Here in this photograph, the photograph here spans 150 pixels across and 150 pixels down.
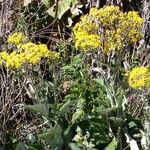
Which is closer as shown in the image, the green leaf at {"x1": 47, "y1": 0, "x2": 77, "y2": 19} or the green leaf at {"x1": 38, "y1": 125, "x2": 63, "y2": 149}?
the green leaf at {"x1": 38, "y1": 125, "x2": 63, "y2": 149}

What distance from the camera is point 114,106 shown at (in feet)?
12.7

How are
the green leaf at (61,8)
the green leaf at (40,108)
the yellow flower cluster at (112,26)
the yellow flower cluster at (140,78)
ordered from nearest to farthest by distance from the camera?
the yellow flower cluster at (140,78)
the green leaf at (40,108)
the yellow flower cluster at (112,26)
the green leaf at (61,8)

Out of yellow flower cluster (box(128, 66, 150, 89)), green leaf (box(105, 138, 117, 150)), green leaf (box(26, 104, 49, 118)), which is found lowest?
green leaf (box(105, 138, 117, 150))

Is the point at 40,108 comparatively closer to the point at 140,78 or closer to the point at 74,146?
the point at 74,146

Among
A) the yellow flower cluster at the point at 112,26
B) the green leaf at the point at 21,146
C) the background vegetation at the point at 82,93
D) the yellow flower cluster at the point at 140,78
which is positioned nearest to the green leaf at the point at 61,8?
the background vegetation at the point at 82,93

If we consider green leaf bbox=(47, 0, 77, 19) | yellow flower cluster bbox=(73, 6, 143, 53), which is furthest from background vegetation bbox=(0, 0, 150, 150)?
green leaf bbox=(47, 0, 77, 19)

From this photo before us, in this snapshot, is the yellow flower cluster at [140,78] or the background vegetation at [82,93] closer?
the yellow flower cluster at [140,78]

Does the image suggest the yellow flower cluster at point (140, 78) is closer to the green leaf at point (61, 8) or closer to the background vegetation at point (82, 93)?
the background vegetation at point (82, 93)

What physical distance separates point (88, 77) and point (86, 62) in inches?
20.9

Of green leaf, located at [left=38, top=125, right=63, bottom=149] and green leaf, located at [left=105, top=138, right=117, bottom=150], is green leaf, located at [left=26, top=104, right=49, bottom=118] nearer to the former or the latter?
green leaf, located at [left=38, top=125, right=63, bottom=149]

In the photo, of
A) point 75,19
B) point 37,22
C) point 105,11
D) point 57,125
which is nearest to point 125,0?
point 75,19

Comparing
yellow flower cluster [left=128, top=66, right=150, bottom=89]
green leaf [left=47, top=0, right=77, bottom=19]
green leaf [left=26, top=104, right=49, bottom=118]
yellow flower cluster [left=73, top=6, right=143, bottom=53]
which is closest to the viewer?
yellow flower cluster [left=128, top=66, right=150, bottom=89]

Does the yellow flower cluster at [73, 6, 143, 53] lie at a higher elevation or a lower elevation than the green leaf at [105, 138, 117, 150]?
higher

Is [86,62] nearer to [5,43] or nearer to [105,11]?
[5,43]
